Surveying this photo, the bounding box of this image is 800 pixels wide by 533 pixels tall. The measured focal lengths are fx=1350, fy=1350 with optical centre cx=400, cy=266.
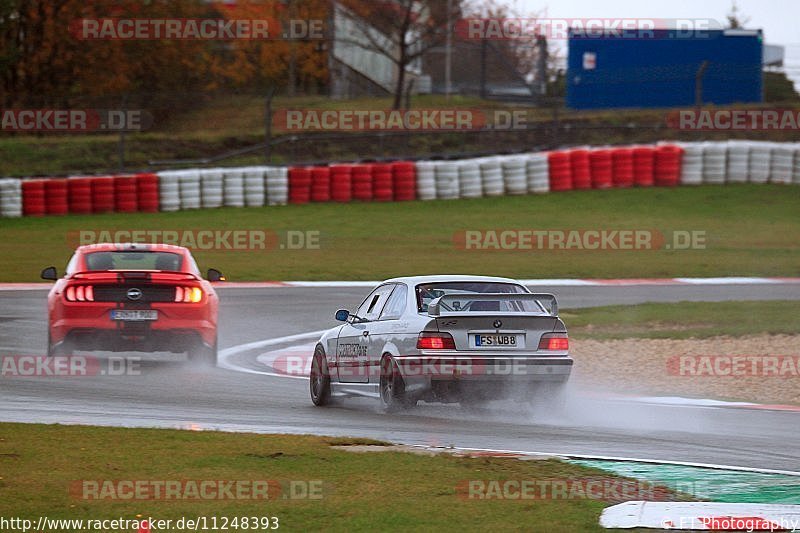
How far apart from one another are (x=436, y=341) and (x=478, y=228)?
65.5 feet

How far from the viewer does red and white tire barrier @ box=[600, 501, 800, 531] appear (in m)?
6.48

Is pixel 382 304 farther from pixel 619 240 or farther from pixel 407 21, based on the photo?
pixel 407 21

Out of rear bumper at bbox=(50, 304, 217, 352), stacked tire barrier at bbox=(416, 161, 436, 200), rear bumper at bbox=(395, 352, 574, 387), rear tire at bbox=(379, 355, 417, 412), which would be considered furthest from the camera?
stacked tire barrier at bbox=(416, 161, 436, 200)

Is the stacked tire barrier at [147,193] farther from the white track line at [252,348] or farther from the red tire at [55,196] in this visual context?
the white track line at [252,348]

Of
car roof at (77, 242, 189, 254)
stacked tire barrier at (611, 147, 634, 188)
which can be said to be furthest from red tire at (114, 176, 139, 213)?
car roof at (77, 242, 189, 254)

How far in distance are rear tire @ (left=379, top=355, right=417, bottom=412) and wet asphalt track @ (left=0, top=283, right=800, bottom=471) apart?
119 millimetres

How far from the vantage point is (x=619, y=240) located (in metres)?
29.6

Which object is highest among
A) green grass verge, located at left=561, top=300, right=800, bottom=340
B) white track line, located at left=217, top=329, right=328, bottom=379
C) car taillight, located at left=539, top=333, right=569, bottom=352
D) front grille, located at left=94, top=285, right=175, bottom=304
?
front grille, located at left=94, top=285, right=175, bottom=304

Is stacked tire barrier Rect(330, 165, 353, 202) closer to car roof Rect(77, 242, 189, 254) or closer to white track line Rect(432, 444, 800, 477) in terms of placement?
car roof Rect(77, 242, 189, 254)

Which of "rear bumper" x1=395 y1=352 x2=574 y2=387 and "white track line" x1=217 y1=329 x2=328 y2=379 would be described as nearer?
"rear bumper" x1=395 y1=352 x2=574 y2=387

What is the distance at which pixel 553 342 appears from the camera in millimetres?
10898

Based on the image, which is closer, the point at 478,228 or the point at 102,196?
the point at 478,228

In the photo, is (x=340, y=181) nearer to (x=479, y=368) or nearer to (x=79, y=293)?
(x=79, y=293)

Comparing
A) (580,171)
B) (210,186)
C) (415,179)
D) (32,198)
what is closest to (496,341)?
(210,186)
